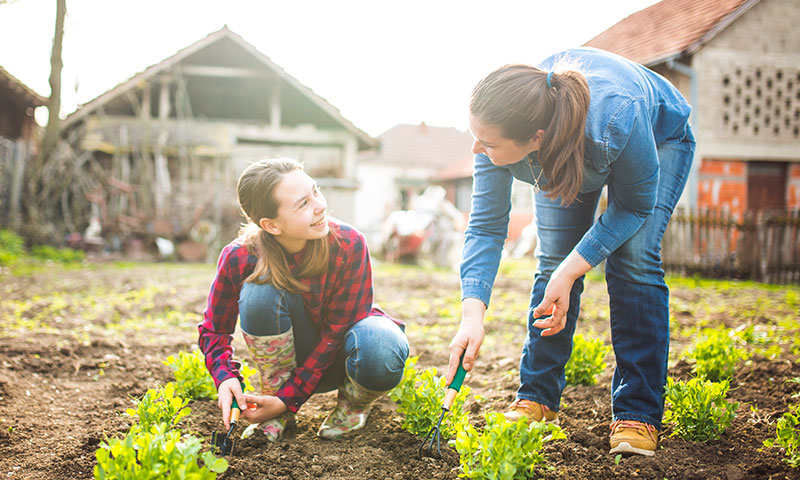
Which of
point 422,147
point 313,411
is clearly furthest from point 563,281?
point 422,147

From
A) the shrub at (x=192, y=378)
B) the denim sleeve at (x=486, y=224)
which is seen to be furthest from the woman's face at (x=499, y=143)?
the shrub at (x=192, y=378)

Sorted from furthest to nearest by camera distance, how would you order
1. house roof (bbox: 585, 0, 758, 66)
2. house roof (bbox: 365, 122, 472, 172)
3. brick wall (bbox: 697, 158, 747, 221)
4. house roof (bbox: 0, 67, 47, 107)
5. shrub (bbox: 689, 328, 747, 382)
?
house roof (bbox: 365, 122, 472, 172)
house roof (bbox: 0, 67, 47, 107)
brick wall (bbox: 697, 158, 747, 221)
house roof (bbox: 585, 0, 758, 66)
shrub (bbox: 689, 328, 747, 382)

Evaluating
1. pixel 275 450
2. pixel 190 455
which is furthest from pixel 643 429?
pixel 190 455

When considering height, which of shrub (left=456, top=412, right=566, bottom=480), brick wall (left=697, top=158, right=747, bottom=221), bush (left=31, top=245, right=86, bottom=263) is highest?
brick wall (left=697, top=158, right=747, bottom=221)

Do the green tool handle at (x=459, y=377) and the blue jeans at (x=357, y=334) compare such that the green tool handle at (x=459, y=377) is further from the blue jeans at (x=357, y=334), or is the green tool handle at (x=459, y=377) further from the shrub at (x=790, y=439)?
the shrub at (x=790, y=439)

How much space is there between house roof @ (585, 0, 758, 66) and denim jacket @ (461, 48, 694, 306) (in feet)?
30.4

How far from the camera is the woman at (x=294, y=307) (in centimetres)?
207

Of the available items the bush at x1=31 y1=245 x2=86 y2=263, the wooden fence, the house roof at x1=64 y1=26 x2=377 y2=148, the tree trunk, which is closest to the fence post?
the tree trunk

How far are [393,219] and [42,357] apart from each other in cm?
950

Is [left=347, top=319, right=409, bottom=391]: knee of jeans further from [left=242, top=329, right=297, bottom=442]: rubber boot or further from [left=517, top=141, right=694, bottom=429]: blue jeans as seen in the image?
[left=517, top=141, right=694, bottom=429]: blue jeans

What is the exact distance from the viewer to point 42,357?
3051 millimetres

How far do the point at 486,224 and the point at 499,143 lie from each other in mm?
503

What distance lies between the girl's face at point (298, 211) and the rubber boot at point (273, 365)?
0.39 metres

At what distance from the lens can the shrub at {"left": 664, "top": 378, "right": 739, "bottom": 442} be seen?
1.93 metres
